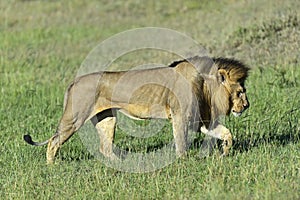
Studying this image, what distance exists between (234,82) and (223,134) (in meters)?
0.58

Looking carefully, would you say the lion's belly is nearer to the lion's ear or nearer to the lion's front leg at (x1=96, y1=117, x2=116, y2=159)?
the lion's front leg at (x1=96, y1=117, x2=116, y2=159)

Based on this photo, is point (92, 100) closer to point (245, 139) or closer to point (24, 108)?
point (245, 139)

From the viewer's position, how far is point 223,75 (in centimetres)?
859

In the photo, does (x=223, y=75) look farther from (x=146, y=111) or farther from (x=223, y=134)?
(x=146, y=111)

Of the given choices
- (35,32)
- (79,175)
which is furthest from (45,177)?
(35,32)

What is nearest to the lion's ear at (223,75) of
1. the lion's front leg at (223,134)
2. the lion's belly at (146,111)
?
the lion's front leg at (223,134)

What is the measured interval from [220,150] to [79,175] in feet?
5.76

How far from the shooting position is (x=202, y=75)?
336 inches

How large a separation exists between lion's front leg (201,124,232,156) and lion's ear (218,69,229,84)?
1.59 feet

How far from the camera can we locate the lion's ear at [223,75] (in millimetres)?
8570

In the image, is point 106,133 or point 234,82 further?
point 106,133

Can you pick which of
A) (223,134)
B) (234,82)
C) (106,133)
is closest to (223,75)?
(234,82)

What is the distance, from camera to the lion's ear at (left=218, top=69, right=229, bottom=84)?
28.1 feet

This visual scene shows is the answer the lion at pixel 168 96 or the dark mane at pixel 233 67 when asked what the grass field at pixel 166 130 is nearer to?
the lion at pixel 168 96
